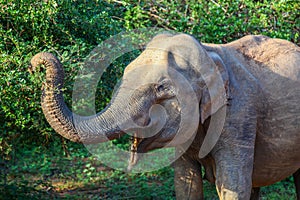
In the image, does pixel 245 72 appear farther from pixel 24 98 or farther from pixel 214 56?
pixel 24 98

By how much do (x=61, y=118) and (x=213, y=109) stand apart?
1.34 metres

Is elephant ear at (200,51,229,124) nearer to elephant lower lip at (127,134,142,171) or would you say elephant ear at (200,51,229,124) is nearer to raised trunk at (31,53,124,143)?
elephant lower lip at (127,134,142,171)

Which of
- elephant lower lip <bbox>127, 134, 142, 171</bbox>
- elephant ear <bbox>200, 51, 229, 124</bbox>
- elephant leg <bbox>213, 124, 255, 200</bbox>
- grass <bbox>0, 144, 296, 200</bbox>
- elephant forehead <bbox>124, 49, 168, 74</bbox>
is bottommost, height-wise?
grass <bbox>0, 144, 296, 200</bbox>

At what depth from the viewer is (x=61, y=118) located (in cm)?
455

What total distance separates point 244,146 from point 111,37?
7.01 ft

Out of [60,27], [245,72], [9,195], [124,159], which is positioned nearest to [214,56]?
[245,72]

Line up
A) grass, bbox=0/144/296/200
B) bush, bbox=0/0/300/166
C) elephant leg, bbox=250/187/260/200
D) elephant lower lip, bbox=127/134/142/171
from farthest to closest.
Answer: grass, bbox=0/144/296/200 < elephant leg, bbox=250/187/260/200 < bush, bbox=0/0/300/166 < elephant lower lip, bbox=127/134/142/171

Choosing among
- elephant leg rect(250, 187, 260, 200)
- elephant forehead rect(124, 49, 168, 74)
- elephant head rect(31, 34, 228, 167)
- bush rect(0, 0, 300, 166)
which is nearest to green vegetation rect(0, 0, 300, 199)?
bush rect(0, 0, 300, 166)

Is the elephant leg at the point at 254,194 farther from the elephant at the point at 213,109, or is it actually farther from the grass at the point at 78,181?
A: the grass at the point at 78,181

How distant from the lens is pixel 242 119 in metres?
5.46

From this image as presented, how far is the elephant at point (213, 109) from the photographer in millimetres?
4703

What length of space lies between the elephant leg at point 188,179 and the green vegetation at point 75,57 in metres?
1.30

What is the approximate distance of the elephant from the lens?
4703 mm

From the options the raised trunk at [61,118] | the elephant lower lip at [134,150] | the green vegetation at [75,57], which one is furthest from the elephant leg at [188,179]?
the raised trunk at [61,118]
